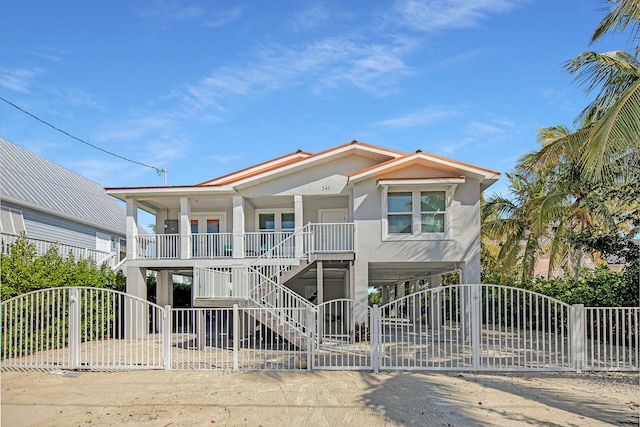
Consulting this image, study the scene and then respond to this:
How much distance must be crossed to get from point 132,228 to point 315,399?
12530mm

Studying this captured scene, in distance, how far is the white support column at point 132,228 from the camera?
18.2 m

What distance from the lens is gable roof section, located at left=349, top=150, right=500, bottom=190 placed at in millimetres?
16672

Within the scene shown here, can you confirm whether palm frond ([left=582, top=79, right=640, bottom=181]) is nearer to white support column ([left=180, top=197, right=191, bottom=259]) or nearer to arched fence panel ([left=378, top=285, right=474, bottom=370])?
arched fence panel ([left=378, top=285, right=474, bottom=370])

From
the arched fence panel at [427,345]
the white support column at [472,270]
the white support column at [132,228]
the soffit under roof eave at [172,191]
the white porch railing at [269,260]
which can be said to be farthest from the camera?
the white support column at [132,228]

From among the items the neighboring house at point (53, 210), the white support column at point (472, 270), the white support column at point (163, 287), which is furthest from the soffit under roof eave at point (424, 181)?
the neighboring house at point (53, 210)

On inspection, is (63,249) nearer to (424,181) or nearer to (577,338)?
(424,181)

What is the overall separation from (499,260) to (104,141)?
20.8m

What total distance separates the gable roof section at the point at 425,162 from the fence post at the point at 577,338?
7117 mm

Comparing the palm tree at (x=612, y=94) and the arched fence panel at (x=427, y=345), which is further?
the arched fence panel at (x=427, y=345)

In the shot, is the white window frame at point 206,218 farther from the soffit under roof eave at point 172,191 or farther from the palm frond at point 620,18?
the palm frond at point 620,18

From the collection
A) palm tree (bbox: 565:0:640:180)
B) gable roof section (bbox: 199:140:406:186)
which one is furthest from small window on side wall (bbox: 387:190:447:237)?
palm tree (bbox: 565:0:640:180)

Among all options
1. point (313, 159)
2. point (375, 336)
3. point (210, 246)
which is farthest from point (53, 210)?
point (375, 336)

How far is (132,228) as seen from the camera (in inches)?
728

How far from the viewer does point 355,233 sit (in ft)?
55.7
